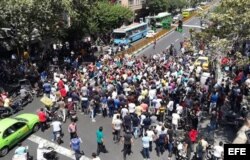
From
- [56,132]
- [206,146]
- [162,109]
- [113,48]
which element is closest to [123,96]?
[162,109]

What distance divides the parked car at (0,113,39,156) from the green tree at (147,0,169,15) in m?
57.1

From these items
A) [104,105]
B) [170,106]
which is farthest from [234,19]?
[104,105]

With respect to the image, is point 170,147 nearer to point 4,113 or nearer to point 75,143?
point 75,143

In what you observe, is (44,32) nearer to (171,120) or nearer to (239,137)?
(171,120)

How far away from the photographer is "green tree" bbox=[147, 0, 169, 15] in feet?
249

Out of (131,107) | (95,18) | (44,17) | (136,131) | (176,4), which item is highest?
(44,17)

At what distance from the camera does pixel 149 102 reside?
24.0 m

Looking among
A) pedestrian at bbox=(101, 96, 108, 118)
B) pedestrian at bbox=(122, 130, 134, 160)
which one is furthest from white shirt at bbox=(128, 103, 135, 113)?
pedestrian at bbox=(122, 130, 134, 160)

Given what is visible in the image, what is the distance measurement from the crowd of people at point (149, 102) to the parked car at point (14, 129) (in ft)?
2.05

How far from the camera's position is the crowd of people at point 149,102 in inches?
778

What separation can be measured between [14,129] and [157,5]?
6020 centimetres

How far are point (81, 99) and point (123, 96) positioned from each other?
113 inches

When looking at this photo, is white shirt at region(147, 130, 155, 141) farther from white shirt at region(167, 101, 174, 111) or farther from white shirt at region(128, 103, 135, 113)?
white shirt at region(167, 101, 174, 111)

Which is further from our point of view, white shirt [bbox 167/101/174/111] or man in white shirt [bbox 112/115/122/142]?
white shirt [bbox 167/101/174/111]
